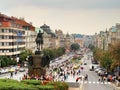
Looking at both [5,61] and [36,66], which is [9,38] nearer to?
[5,61]

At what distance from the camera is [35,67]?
2356 inches

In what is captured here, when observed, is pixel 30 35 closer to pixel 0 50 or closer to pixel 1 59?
pixel 0 50

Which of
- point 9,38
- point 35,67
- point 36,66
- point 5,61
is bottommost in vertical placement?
point 5,61

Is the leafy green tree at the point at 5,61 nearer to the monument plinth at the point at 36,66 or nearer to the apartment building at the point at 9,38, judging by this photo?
the apartment building at the point at 9,38

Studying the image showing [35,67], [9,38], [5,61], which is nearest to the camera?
[35,67]

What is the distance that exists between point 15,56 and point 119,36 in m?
49.4

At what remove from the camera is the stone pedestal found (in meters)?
59.8

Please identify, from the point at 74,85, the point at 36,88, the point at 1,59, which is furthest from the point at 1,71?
the point at 36,88

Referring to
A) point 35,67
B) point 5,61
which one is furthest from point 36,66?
point 5,61

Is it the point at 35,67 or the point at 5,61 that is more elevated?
the point at 35,67

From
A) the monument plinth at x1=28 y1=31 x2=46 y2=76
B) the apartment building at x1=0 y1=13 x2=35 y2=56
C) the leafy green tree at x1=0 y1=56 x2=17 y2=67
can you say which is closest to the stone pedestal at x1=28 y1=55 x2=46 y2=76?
the monument plinth at x1=28 y1=31 x2=46 y2=76

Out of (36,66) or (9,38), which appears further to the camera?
(9,38)

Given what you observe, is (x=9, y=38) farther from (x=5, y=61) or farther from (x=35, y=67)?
(x=35, y=67)

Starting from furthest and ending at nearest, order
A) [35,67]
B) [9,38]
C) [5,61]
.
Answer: [9,38] < [5,61] < [35,67]
